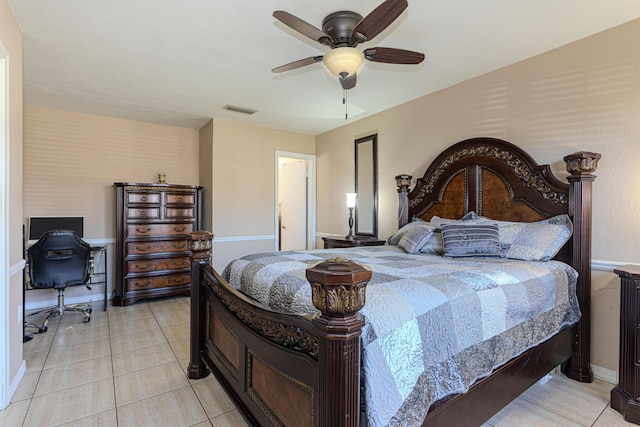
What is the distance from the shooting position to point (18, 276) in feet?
7.36

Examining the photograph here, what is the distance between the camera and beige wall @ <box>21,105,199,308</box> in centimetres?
396

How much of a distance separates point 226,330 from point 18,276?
1675 mm

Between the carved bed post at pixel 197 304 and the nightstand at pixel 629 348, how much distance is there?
8.76ft

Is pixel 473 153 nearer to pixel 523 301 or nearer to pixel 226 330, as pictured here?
pixel 523 301

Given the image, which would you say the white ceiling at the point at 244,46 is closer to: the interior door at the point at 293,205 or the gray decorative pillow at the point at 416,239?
the gray decorative pillow at the point at 416,239

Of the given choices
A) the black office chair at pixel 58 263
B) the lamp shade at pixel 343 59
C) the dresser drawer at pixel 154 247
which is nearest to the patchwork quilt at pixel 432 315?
the lamp shade at pixel 343 59

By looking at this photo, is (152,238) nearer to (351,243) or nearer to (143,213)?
(143,213)

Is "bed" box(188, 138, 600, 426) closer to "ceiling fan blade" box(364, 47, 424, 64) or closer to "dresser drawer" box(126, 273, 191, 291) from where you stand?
"ceiling fan blade" box(364, 47, 424, 64)

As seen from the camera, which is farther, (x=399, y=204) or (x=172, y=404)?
(x=399, y=204)

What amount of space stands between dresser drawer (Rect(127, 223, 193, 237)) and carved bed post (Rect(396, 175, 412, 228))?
289 cm

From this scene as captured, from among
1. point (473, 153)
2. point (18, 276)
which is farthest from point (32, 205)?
point (473, 153)

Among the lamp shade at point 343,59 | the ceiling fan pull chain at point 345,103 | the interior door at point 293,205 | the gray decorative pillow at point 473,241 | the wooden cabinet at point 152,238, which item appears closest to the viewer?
the lamp shade at point 343,59

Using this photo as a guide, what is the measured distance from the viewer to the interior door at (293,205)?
5.58 meters

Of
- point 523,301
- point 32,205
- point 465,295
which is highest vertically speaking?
point 32,205
